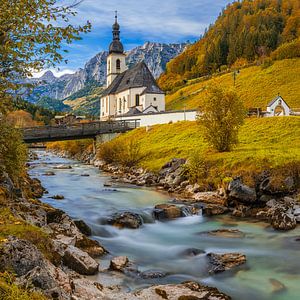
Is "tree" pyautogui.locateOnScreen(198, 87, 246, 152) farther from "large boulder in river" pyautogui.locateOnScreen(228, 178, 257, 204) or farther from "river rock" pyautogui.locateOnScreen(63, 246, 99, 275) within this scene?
"river rock" pyautogui.locateOnScreen(63, 246, 99, 275)

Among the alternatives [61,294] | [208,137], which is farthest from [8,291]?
[208,137]

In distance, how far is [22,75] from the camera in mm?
9719

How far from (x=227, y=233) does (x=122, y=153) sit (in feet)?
90.0

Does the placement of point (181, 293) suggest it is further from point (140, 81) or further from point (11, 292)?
point (140, 81)

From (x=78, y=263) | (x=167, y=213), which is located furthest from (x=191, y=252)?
(x=167, y=213)

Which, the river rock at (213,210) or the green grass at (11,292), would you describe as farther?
the river rock at (213,210)

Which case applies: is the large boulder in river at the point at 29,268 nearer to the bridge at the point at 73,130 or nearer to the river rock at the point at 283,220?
the river rock at the point at 283,220

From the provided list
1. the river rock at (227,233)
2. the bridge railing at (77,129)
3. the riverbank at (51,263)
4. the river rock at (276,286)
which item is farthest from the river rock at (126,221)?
the bridge railing at (77,129)

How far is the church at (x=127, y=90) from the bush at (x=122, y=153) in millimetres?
18853

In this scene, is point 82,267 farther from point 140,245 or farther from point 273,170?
point 273,170

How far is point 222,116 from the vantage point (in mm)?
31016

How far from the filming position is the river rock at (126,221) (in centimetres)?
1897

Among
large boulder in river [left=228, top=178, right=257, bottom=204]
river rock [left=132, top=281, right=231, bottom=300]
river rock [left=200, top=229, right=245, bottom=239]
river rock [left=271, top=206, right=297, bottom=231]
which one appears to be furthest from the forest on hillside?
river rock [left=132, top=281, right=231, bottom=300]

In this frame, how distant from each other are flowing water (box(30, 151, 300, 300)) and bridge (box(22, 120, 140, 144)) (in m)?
26.2
